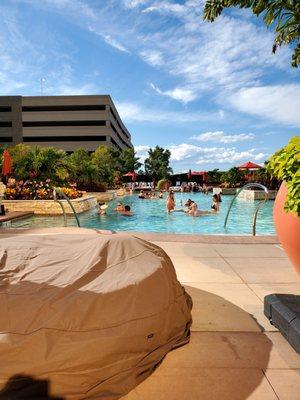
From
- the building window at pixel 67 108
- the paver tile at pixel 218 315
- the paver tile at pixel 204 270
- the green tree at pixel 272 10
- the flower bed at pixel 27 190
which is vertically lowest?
the paver tile at pixel 218 315

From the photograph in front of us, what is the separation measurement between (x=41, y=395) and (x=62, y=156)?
69.4 feet

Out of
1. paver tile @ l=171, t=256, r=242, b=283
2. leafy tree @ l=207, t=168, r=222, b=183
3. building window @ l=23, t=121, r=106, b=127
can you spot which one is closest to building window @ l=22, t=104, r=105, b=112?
building window @ l=23, t=121, r=106, b=127

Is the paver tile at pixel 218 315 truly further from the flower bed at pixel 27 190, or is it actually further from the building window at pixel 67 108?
the building window at pixel 67 108

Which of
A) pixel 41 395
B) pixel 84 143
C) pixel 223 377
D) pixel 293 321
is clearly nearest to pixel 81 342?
pixel 41 395

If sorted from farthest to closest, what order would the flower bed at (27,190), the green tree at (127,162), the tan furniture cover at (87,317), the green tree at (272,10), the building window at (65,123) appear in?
the building window at (65,123) < the green tree at (127,162) < the flower bed at (27,190) < the green tree at (272,10) < the tan furniture cover at (87,317)

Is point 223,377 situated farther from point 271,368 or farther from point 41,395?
point 41,395

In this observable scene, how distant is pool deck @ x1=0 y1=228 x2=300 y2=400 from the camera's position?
2.48 m

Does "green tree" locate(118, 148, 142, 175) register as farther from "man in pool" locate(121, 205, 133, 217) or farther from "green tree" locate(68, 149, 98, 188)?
"man in pool" locate(121, 205, 133, 217)

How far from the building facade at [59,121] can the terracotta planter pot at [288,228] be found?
265 feet

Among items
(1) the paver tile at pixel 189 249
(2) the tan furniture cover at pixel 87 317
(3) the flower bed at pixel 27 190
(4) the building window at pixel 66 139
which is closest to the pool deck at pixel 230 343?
(2) the tan furniture cover at pixel 87 317

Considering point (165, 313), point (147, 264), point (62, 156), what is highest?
point (62, 156)

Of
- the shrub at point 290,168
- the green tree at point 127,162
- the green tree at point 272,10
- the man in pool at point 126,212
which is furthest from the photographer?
the green tree at point 127,162

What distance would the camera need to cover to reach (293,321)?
3.03m

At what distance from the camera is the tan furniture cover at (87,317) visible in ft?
7.36
